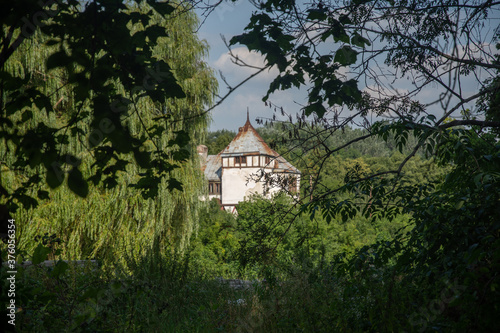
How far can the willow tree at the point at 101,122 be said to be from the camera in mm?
1944

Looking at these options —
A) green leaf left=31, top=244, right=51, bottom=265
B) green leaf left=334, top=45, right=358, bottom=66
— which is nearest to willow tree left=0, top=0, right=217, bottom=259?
green leaf left=31, top=244, right=51, bottom=265

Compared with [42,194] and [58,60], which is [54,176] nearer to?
[58,60]

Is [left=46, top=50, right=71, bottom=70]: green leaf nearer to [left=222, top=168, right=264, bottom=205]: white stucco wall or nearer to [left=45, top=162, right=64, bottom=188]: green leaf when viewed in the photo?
[left=45, top=162, right=64, bottom=188]: green leaf

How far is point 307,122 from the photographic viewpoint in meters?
3.94

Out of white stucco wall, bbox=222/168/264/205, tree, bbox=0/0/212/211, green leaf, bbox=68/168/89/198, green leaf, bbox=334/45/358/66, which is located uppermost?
white stucco wall, bbox=222/168/264/205

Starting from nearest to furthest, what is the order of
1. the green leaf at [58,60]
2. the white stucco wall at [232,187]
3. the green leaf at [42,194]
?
the green leaf at [58,60]
the green leaf at [42,194]
the white stucco wall at [232,187]

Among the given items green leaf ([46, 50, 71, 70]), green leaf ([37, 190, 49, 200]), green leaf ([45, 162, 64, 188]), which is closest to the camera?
green leaf ([45, 162, 64, 188])

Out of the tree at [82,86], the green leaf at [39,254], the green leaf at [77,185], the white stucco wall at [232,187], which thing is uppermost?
the white stucco wall at [232,187]

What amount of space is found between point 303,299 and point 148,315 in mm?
1756

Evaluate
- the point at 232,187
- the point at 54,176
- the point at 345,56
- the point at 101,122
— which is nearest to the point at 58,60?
the point at 101,122

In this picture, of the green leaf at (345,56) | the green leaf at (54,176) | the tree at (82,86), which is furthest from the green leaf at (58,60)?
the green leaf at (345,56)

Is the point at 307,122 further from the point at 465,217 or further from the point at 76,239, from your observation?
the point at 76,239

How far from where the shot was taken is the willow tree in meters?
1.94

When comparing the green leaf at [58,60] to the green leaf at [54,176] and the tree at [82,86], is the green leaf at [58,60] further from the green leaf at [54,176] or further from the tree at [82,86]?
the green leaf at [54,176]
